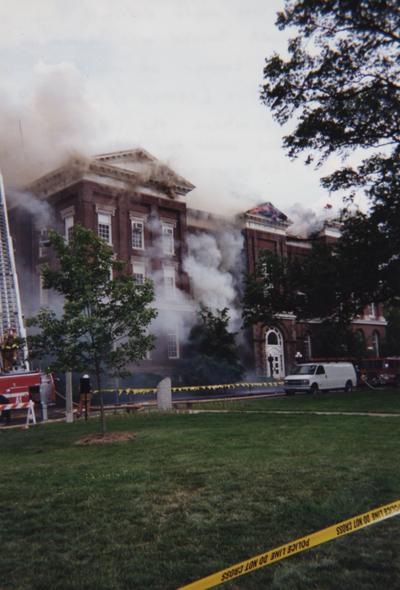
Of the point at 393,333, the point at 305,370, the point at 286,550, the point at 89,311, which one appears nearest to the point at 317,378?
the point at 305,370

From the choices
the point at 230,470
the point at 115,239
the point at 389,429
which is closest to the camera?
the point at 230,470

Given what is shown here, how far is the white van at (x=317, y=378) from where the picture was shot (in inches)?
1230

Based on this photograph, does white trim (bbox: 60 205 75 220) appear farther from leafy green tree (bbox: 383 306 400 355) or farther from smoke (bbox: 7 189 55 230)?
leafy green tree (bbox: 383 306 400 355)

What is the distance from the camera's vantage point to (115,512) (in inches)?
241

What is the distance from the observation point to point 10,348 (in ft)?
66.1

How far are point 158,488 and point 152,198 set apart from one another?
120ft

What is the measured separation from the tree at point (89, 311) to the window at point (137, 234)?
2782 centimetres

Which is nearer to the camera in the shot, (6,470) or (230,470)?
(230,470)

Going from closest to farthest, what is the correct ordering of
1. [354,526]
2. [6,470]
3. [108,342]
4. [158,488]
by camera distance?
[354,526] → [158,488] → [6,470] → [108,342]

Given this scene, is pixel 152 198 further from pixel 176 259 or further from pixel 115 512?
pixel 115 512

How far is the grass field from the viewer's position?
4312mm

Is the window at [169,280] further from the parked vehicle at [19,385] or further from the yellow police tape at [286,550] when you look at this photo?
the yellow police tape at [286,550]

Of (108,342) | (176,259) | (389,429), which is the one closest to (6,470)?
(108,342)

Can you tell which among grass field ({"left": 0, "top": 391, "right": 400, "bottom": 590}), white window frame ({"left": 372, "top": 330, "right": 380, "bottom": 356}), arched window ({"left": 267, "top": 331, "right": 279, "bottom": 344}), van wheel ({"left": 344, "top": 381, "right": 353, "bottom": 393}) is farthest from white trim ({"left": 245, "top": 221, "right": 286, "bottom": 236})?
grass field ({"left": 0, "top": 391, "right": 400, "bottom": 590})
